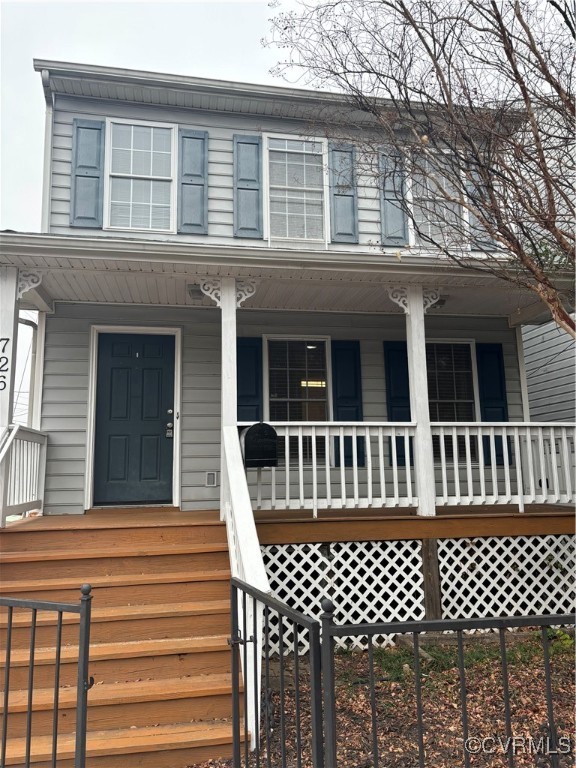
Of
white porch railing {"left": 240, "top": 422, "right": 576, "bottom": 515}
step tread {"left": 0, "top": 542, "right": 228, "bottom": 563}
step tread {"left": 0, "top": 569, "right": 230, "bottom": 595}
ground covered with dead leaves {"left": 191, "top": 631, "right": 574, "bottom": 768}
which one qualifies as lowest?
ground covered with dead leaves {"left": 191, "top": 631, "right": 574, "bottom": 768}

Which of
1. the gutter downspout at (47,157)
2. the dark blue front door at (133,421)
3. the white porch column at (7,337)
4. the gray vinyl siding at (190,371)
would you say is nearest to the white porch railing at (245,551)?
the gray vinyl siding at (190,371)

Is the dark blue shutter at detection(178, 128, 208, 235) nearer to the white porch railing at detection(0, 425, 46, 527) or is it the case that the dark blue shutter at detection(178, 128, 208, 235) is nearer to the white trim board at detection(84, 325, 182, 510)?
the white trim board at detection(84, 325, 182, 510)

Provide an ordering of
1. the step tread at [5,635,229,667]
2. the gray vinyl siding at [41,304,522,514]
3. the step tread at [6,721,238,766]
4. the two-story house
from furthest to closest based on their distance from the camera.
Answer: the gray vinyl siding at [41,304,522,514] → the two-story house → the step tread at [5,635,229,667] → the step tread at [6,721,238,766]

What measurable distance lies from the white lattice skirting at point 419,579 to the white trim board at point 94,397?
1.72 m

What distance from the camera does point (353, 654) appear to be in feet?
16.5

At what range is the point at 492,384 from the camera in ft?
24.9

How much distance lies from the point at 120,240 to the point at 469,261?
340cm

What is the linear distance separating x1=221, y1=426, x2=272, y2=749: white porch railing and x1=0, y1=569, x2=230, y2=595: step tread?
226 millimetres

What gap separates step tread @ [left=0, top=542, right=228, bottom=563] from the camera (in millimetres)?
4281

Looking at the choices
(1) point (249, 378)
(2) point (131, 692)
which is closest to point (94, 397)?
(1) point (249, 378)

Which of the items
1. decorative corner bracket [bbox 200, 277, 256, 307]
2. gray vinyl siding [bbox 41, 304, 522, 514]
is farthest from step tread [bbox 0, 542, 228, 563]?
decorative corner bracket [bbox 200, 277, 256, 307]

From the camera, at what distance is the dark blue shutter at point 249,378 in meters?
6.90

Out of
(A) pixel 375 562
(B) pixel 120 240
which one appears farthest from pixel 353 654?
(B) pixel 120 240

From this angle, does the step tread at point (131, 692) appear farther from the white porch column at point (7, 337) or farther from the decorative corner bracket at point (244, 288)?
the decorative corner bracket at point (244, 288)
